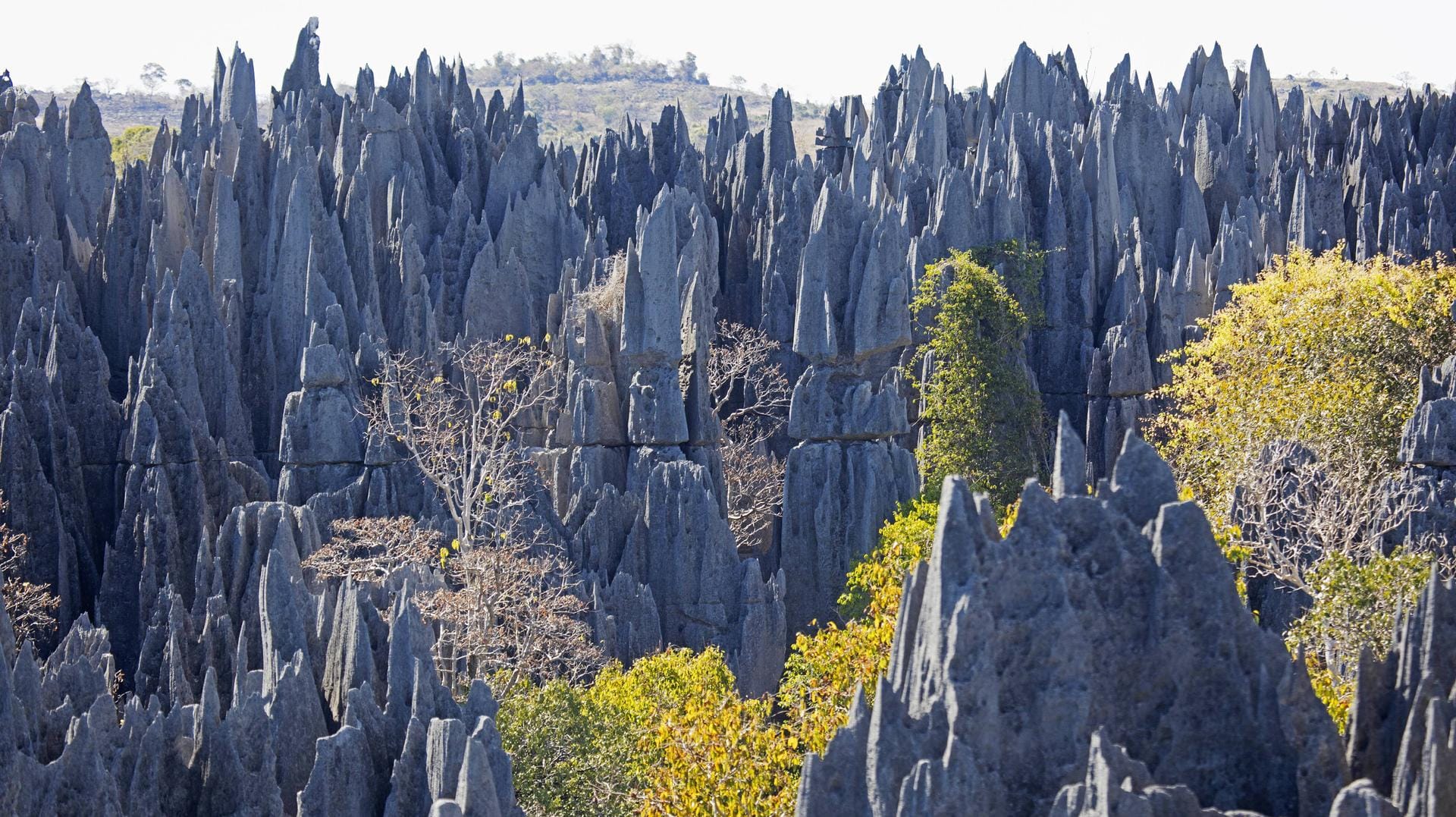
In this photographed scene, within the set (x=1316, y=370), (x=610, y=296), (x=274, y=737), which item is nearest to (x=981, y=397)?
(x=1316, y=370)

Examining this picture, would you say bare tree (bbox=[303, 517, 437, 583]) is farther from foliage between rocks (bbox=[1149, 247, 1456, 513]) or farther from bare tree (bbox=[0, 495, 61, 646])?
foliage between rocks (bbox=[1149, 247, 1456, 513])

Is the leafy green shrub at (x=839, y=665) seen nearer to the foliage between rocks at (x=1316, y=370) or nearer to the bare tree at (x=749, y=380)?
the foliage between rocks at (x=1316, y=370)

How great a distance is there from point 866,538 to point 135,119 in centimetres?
14909

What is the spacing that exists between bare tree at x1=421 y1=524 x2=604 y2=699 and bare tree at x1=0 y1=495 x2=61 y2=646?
276 inches

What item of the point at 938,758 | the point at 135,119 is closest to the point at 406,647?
the point at 938,758

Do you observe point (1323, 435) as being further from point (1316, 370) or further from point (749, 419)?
point (749, 419)

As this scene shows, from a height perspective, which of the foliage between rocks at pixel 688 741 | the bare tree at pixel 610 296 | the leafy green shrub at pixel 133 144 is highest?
the leafy green shrub at pixel 133 144

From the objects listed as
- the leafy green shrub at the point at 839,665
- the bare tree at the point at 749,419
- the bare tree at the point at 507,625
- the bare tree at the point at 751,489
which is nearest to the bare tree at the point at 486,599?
the bare tree at the point at 507,625

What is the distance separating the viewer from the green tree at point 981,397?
125ft

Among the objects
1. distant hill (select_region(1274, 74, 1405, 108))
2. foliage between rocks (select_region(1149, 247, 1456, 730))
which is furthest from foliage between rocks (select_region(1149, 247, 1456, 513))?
distant hill (select_region(1274, 74, 1405, 108))

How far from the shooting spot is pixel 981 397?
38344 millimetres

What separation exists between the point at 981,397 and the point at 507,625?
1366cm

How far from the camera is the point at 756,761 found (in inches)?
796

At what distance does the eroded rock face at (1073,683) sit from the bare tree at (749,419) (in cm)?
2866
